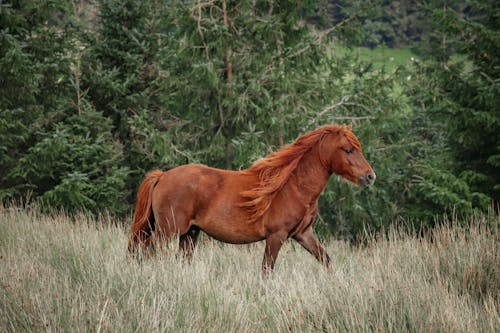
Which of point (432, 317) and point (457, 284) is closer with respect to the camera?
point (432, 317)

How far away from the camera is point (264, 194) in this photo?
6344 mm

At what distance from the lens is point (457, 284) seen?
5.36 meters

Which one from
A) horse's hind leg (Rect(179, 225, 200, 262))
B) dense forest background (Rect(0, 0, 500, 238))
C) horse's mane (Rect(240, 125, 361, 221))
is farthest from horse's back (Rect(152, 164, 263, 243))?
dense forest background (Rect(0, 0, 500, 238))

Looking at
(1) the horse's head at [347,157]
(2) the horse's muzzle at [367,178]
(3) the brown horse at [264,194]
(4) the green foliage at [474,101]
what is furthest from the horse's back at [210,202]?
(4) the green foliage at [474,101]

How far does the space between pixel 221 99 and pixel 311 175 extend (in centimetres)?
734

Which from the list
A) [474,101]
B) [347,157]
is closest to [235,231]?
[347,157]

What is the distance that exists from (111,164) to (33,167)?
166 cm

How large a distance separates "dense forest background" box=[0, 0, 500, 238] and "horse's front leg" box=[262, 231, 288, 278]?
5019 mm

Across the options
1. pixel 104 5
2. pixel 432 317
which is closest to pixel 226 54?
pixel 104 5

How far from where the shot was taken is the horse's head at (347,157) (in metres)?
6.26

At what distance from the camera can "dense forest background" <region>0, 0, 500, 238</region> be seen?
11.3 m

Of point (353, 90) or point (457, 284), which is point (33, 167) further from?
point (457, 284)

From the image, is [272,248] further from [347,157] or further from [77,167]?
[77,167]

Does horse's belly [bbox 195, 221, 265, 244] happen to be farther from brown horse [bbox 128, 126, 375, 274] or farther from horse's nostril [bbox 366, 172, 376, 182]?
horse's nostril [bbox 366, 172, 376, 182]
